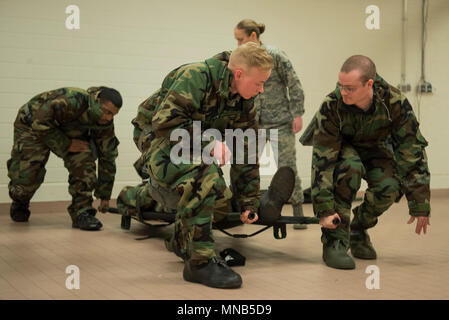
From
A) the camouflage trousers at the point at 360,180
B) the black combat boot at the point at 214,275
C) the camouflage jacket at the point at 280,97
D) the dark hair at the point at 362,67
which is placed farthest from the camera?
the camouflage jacket at the point at 280,97

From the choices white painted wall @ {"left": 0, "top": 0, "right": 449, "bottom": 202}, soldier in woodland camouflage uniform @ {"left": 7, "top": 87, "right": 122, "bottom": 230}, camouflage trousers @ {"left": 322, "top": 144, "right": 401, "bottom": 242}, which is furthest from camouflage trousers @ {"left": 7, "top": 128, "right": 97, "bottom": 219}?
camouflage trousers @ {"left": 322, "top": 144, "right": 401, "bottom": 242}

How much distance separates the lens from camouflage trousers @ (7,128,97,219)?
4.91 meters

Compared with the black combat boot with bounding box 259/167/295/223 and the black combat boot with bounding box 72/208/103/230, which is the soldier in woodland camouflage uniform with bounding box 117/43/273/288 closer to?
the black combat boot with bounding box 259/167/295/223

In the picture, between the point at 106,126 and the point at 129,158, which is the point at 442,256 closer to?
the point at 106,126

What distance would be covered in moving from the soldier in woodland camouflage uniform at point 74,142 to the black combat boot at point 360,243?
2.06m

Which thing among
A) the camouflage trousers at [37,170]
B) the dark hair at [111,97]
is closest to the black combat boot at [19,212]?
the camouflage trousers at [37,170]

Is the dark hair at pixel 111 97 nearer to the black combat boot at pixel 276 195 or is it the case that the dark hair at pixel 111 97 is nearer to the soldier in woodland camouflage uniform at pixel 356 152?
the black combat boot at pixel 276 195

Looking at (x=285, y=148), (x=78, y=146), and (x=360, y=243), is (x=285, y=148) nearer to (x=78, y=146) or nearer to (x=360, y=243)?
(x=360, y=243)

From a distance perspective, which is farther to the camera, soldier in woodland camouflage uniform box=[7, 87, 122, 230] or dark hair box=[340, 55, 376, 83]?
soldier in woodland camouflage uniform box=[7, 87, 122, 230]

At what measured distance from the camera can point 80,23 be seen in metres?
6.15

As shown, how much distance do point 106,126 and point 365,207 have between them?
89.0 inches

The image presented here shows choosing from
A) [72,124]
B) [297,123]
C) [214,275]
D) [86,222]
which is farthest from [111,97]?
[214,275]

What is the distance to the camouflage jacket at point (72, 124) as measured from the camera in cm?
477
